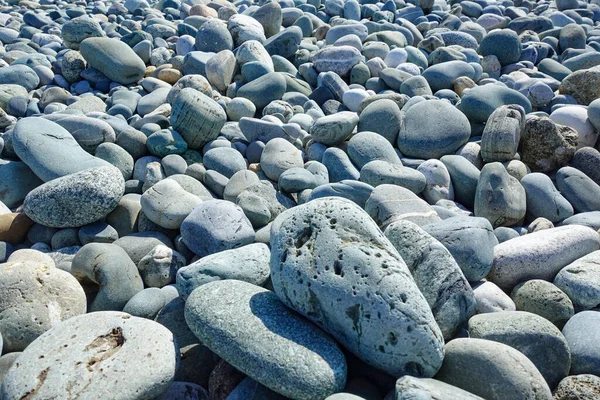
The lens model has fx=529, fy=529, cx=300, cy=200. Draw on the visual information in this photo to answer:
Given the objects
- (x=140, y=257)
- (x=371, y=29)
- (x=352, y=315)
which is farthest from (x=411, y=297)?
(x=371, y=29)

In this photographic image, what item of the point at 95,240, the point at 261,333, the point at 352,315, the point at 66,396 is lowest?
the point at 95,240

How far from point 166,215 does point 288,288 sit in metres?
1.50

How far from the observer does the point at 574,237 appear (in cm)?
339

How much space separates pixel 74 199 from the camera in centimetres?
362

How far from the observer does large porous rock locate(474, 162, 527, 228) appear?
3945 millimetres

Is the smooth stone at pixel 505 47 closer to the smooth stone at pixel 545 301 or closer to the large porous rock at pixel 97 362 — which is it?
the smooth stone at pixel 545 301

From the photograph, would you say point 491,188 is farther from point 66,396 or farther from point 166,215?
point 66,396

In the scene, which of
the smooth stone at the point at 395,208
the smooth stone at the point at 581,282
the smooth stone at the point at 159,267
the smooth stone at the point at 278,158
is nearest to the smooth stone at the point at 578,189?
the smooth stone at the point at 581,282

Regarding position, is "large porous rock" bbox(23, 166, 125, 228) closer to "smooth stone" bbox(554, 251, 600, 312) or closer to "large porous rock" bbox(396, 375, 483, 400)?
"large porous rock" bbox(396, 375, 483, 400)

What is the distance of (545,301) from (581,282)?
0.96 ft

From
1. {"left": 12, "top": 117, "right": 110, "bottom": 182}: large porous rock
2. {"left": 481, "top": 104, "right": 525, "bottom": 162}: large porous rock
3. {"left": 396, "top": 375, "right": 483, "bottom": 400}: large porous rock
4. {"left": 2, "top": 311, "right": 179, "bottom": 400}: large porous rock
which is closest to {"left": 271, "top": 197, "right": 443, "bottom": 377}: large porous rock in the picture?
{"left": 396, "top": 375, "right": 483, "bottom": 400}: large porous rock

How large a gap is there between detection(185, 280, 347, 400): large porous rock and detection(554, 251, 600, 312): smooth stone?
1549 mm

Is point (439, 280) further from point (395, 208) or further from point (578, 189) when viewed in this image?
point (578, 189)

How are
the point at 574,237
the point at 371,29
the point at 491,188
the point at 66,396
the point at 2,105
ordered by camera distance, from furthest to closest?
the point at 371,29 < the point at 2,105 < the point at 491,188 < the point at 574,237 < the point at 66,396
